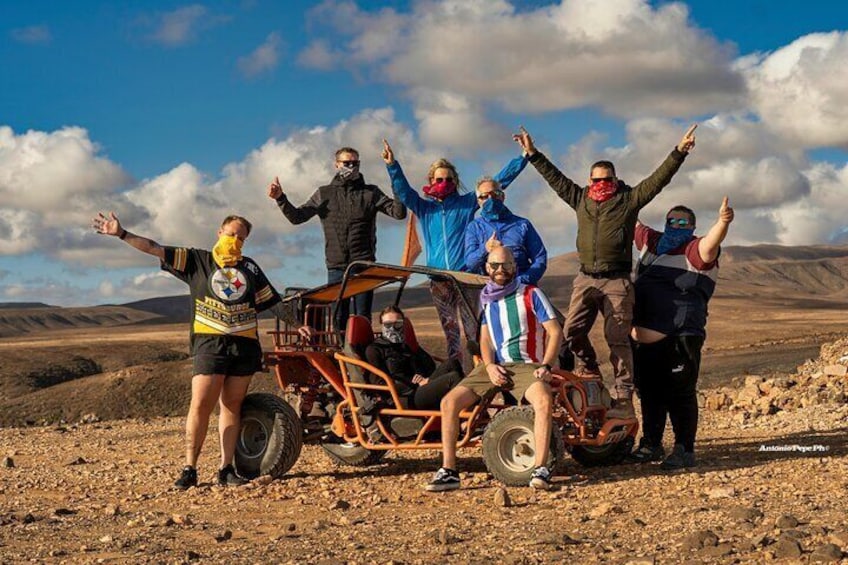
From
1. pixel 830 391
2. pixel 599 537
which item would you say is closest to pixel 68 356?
pixel 830 391

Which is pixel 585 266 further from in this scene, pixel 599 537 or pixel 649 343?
pixel 599 537

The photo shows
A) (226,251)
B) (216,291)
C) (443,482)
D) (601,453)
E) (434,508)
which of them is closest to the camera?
(434,508)

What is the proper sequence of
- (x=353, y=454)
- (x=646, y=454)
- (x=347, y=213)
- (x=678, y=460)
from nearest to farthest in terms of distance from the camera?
(x=678, y=460) < (x=646, y=454) < (x=353, y=454) < (x=347, y=213)

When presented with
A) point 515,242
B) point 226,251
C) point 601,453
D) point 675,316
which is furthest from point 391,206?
point 601,453

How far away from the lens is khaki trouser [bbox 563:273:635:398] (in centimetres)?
910

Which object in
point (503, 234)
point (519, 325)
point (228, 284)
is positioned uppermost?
point (503, 234)

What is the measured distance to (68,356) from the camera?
42.4m

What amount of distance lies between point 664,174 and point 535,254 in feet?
4.46

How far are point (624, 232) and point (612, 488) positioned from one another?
7.10 ft

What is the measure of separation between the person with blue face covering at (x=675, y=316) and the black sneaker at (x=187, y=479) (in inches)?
156

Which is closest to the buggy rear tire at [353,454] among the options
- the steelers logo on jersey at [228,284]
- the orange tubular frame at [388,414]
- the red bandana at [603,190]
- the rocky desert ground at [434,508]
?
the rocky desert ground at [434,508]

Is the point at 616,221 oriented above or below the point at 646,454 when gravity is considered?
above

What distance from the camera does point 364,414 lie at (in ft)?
30.5

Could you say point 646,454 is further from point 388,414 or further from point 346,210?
point 346,210
